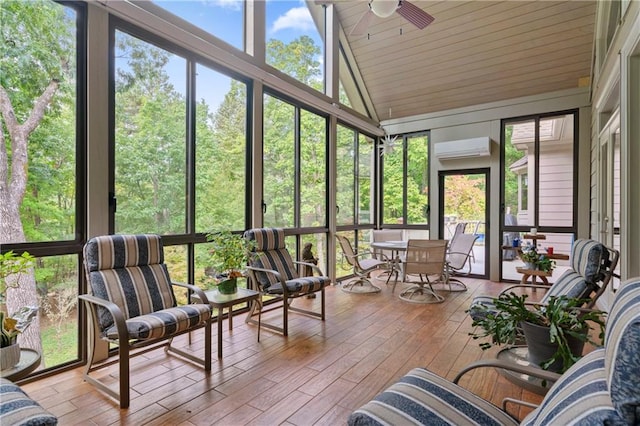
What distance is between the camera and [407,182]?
7.33 m

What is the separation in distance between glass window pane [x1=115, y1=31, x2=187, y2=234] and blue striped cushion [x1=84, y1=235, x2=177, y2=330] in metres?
0.41

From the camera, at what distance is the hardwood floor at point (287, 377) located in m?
2.12

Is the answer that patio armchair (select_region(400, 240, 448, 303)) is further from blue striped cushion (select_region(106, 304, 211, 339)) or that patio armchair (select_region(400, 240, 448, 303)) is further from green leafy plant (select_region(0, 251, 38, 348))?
green leafy plant (select_region(0, 251, 38, 348))

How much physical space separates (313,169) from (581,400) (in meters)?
4.98

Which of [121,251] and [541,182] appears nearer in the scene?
[121,251]

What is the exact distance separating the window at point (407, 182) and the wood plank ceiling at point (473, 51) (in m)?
0.74

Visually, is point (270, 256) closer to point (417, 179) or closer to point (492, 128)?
point (417, 179)

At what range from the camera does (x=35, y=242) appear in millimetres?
2553

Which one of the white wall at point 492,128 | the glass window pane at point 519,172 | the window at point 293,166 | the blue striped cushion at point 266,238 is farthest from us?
the glass window pane at point 519,172

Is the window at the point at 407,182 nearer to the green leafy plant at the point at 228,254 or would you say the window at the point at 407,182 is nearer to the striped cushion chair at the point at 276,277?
the striped cushion chair at the point at 276,277

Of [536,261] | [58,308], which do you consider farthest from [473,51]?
[58,308]

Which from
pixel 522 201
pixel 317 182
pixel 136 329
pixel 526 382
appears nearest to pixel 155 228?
pixel 136 329

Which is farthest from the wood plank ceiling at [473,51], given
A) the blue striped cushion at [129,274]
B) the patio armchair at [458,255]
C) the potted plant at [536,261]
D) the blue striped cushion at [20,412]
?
the blue striped cushion at [20,412]

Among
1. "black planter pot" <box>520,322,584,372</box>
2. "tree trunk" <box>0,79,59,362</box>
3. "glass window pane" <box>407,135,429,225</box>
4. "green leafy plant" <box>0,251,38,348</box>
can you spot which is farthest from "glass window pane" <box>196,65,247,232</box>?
"glass window pane" <box>407,135,429,225</box>
